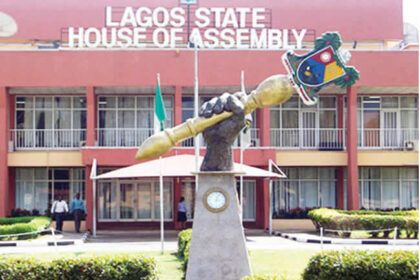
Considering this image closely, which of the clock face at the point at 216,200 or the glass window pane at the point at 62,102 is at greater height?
the glass window pane at the point at 62,102

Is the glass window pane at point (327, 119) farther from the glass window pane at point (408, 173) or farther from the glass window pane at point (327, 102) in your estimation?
the glass window pane at point (408, 173)

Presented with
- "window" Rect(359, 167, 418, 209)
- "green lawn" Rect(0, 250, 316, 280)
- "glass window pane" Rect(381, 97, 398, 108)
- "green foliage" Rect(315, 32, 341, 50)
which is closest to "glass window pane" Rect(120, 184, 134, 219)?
"green lawn" Rect(0, 250, 316, 280)

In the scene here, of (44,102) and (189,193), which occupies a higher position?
(44,102)

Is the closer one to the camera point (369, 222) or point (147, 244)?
point (147, 244)

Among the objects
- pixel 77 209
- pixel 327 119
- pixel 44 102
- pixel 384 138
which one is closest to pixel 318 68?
pixel 77 209

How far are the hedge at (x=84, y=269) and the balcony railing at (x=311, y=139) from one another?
15.5m

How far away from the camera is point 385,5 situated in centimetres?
2806

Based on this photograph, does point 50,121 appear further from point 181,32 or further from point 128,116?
point 181,32

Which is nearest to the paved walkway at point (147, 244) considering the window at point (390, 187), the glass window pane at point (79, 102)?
the glass window pane at point (79, 102)

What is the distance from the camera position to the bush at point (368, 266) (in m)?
8.72

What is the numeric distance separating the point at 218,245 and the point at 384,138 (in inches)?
686

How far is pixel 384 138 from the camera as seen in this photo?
983 inches

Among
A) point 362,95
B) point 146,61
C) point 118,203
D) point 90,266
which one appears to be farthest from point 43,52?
point 90,266

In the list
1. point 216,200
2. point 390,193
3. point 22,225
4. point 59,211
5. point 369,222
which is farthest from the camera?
point 390,193
